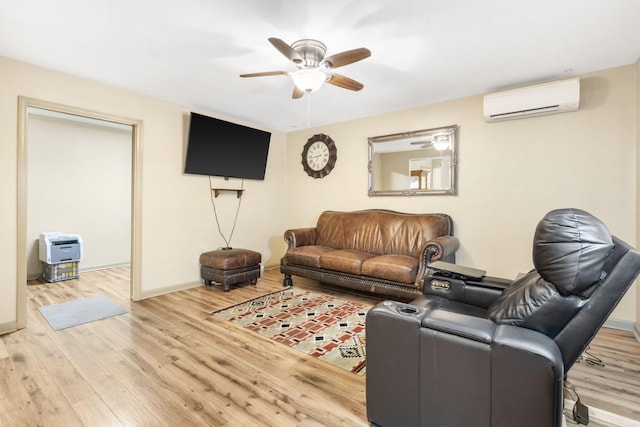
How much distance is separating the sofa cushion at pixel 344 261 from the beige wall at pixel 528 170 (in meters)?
1.05

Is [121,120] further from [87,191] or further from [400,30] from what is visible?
[400,30]

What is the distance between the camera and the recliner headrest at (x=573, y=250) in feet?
3.71

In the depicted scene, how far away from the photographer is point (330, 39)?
2.31m

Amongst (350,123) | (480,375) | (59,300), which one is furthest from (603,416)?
(59,300)

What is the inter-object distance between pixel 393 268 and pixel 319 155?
2550mm

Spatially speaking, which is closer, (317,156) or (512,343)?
(512,343)

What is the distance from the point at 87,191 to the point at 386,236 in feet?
16.6

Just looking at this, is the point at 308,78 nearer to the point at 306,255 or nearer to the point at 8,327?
the point at 306,255

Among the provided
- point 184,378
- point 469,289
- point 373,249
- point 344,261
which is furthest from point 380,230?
point 184,378

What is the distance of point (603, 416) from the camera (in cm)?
160

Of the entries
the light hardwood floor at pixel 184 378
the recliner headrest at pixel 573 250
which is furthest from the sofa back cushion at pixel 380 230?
the recliner headrest at pixel 573 250

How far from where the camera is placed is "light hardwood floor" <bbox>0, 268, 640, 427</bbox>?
163 cm

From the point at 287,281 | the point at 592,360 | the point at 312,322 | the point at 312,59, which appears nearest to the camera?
the point at 592,360

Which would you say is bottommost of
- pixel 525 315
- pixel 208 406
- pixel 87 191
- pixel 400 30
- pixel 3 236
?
pixel 208 406
